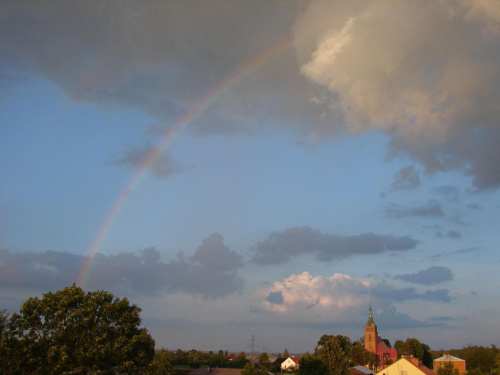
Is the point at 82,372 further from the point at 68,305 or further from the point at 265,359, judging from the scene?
the point at 265,359

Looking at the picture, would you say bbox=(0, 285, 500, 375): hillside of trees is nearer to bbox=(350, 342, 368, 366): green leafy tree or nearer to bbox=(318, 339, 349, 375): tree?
bbox=(318, 339, 349, 375): tree

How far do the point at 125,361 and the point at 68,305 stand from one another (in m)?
7.66

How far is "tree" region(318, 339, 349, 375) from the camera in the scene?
8856 cm

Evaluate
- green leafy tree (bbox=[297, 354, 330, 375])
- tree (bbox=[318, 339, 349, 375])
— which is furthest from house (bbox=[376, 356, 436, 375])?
green leafy tree (bbox=[297, 354, 330, 375])

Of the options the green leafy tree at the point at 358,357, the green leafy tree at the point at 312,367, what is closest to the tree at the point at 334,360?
the green leafy tree at the point at 312,367

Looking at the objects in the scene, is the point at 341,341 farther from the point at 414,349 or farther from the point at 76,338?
the point at 76,338

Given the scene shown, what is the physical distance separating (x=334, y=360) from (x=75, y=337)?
57.8 m

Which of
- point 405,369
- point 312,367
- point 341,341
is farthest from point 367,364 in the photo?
point 312,367

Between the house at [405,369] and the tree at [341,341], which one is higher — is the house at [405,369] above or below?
below

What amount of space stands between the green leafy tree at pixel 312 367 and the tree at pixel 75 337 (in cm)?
4169

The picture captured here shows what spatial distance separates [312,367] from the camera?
269 feet

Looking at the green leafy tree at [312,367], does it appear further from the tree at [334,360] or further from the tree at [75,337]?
the tree at [75,337]

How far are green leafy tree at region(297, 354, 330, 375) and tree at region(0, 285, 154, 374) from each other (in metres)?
41.7

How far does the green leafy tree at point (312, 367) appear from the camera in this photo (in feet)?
267
